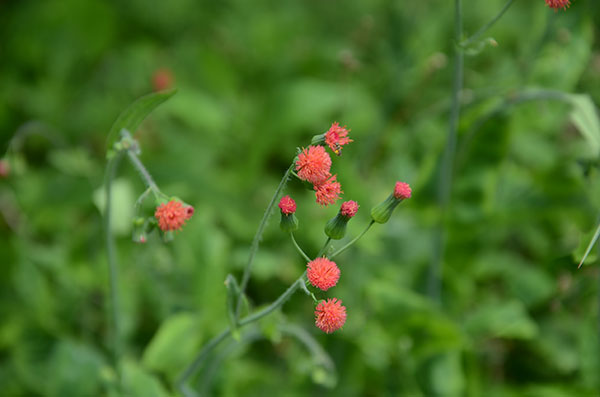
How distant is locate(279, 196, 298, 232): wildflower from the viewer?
140cm

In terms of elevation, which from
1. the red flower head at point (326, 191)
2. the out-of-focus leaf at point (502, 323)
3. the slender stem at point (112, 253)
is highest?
the red flower head at point (326, 191)

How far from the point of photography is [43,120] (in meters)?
3.64

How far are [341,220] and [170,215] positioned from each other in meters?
0.46

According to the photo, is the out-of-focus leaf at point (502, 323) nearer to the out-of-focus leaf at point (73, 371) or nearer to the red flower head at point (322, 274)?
the red flower head at point (322, 274)

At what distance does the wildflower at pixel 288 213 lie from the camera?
1.40m

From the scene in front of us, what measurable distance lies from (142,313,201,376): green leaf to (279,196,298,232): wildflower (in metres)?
1.08

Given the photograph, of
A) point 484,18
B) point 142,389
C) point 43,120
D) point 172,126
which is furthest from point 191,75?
point 142,389

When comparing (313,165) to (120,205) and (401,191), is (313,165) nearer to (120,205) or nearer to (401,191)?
(401,191)

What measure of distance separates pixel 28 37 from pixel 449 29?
126 inches

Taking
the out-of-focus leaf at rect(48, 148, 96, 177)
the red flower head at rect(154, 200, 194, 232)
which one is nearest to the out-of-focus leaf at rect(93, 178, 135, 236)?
the out-of-focus leaf at rect(48, 148, 96, 177)

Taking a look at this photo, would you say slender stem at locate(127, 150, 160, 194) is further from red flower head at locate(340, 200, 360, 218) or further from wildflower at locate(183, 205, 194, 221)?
red flower head at locate(340, 200, 360, 218)

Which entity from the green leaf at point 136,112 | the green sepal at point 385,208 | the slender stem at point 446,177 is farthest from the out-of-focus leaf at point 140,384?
the slender stem at point 446,177

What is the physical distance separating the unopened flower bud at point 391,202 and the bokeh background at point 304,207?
58cm

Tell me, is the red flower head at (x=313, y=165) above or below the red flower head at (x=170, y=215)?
above
